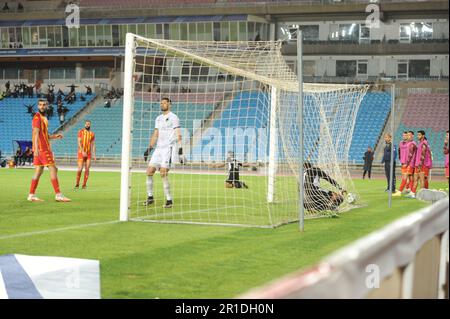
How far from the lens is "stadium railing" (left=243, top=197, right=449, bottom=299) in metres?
2.31

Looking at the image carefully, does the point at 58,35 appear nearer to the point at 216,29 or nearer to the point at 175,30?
the point at 175,30

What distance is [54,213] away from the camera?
1447cm

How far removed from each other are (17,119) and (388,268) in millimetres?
57978

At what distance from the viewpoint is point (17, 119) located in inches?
2315

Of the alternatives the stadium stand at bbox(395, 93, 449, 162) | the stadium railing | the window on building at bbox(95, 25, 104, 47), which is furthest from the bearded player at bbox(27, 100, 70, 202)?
the window on building at bbox(95, 25, 104, 47)

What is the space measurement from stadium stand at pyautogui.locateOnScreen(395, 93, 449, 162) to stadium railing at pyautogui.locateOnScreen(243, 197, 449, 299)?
44.2 m

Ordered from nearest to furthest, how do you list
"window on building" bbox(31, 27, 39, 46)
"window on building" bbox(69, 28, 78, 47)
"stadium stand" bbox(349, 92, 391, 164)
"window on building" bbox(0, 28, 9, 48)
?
"stadium stand" bbox(349, 92, 391, 164) < "window on building" bbox(69, 28, 78, 47) < "window on building" bbox(31, 27, 39, 46) < "window on building" bbox(0, 28, 9, 48)

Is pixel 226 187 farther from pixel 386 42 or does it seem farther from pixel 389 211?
pixel 386 42

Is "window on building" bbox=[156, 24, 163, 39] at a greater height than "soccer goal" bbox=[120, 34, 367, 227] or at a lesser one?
greater

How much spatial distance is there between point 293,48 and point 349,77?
4.51 metres

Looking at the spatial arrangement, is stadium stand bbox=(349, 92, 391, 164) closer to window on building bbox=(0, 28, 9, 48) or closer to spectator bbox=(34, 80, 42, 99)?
spectator bbox=(34, 80, 42, 99)

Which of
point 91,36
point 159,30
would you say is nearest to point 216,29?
point 159,30
